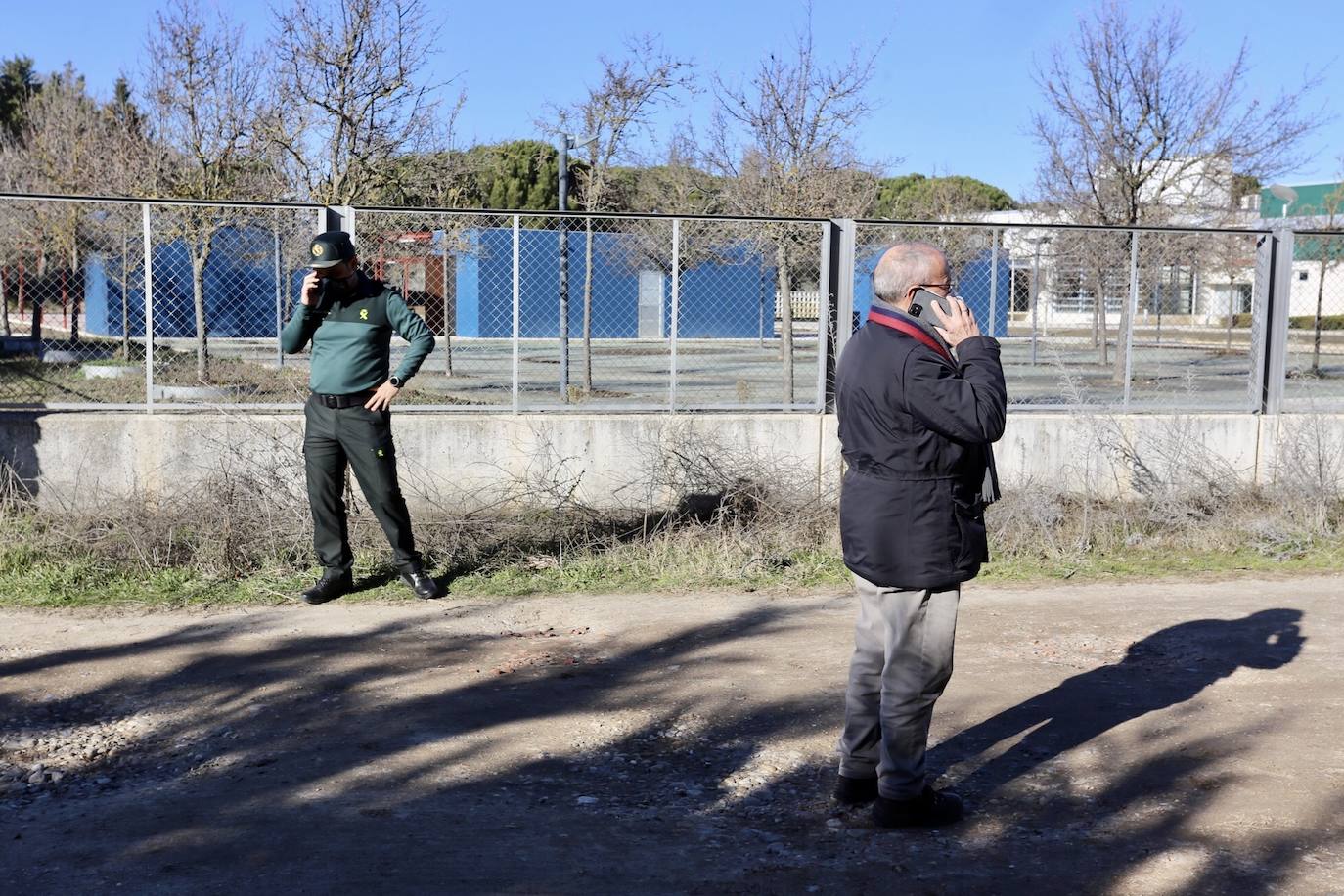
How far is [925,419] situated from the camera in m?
3.83

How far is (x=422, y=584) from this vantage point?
725 cm

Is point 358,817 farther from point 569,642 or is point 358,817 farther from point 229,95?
point 229,95

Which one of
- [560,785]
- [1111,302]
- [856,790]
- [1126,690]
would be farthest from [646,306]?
[856,790]

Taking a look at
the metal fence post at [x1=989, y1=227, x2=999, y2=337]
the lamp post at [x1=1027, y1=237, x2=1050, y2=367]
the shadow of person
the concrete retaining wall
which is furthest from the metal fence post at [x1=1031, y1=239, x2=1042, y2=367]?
the shadow of person

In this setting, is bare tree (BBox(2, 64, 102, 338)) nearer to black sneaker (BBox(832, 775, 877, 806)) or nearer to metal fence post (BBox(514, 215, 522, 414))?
metal fence post (BBox(514, 215, 522, 414))

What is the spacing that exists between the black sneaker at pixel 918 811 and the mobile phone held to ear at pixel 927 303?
1.52 metres

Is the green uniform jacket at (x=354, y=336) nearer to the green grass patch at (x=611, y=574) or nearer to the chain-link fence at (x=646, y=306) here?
the green grass patch at (x=611, y=574)

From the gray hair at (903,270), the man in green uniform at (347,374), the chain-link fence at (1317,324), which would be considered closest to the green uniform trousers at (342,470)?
the man in green uniform at (347,374)

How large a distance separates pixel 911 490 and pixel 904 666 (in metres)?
0.56

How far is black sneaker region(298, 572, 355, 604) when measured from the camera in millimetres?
7137

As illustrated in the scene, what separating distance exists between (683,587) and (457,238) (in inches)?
299

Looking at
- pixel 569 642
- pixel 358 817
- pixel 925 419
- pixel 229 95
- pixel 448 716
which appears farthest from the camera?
pixel 229 95

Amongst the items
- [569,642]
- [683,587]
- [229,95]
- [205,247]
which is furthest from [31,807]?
[229,95]

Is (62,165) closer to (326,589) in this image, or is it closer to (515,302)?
(515,302)
